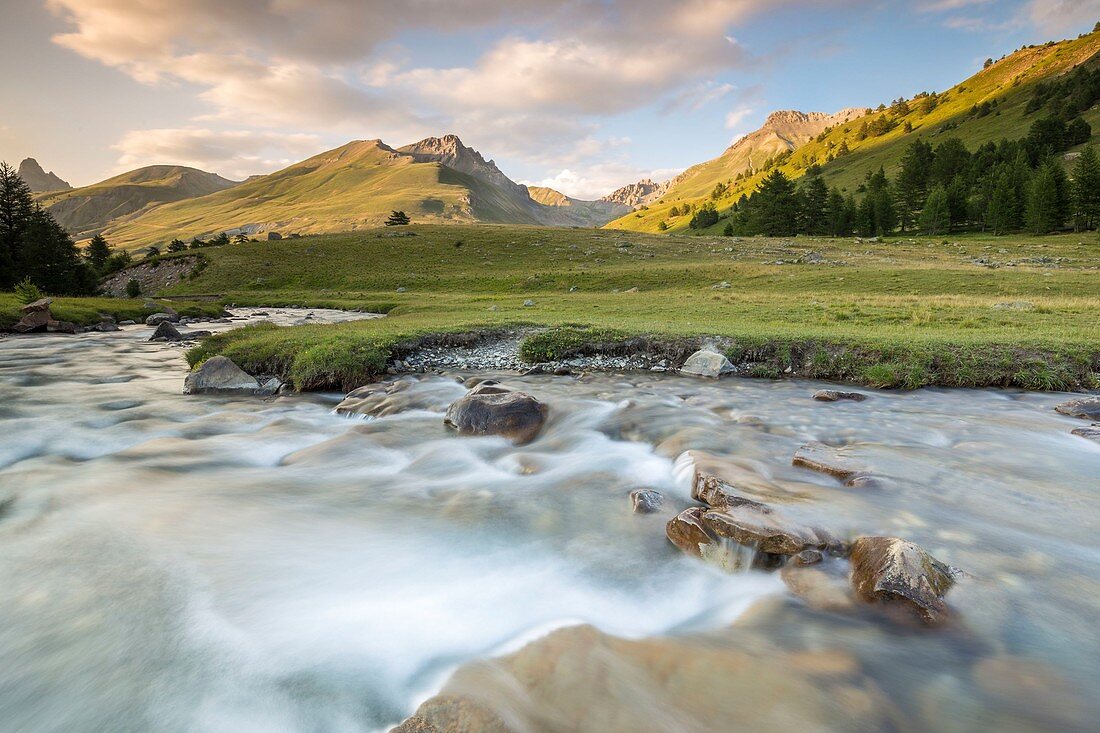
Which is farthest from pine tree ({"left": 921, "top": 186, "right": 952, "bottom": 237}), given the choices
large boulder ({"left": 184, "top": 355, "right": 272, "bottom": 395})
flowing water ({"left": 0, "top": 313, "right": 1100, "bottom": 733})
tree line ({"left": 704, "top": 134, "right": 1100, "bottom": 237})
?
large boulder ({"left": 184, "top": 355, "right": 272, "bottom": 395})

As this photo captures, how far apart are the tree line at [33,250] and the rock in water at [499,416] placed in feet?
172

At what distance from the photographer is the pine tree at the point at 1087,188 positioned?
66.8 metres

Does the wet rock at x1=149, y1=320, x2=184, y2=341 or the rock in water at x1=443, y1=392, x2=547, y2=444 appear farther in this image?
the wet rock at x1=149, y1=320, x2=184, y2=341

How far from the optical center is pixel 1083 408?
400 inches

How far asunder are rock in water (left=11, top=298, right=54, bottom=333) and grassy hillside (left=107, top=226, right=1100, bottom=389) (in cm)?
1544

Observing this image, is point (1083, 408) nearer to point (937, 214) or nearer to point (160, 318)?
point (160, 318)

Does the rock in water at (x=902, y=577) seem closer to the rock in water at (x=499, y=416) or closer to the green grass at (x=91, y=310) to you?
the rock in water at (x=499, y=416)

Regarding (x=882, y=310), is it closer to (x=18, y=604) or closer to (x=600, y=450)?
(x=600, y=450)

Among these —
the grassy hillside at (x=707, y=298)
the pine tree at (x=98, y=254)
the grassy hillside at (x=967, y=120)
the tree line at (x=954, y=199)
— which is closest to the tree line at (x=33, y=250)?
the grassy hillside at (x=707, y=298)

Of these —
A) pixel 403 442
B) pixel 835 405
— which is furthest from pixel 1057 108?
pixel 403 442

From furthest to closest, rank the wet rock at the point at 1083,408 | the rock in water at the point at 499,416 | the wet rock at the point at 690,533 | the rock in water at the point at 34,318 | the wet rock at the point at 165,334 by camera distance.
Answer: the rock in water at the point at 34,318, the wet rock at the point at 165,334, the rock in water at the point at 499,416, the wet rock at the point at 1083,408, the wet rock at the point at 690,533

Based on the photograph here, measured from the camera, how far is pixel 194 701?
416 cm

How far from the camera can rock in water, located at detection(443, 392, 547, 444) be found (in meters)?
10.7

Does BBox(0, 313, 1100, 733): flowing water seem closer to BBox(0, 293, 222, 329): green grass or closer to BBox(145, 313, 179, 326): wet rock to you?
BBox(0, 293, 222, 329): green grass
